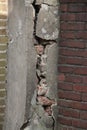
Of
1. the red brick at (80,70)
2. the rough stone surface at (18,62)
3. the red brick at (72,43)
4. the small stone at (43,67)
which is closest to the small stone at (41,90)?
the rough stone surface at (18,62)

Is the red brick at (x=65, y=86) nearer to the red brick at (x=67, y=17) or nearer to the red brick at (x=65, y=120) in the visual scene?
the red brick at (x=65, y=120)

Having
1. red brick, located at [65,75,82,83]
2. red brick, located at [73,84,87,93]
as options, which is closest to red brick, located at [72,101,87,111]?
red brick, located at [73,84,87,93]

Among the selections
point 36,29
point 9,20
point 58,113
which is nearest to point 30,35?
point 36,29

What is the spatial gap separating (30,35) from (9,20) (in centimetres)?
41

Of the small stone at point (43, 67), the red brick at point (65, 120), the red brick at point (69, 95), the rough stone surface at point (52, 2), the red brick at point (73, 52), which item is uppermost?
the rough stone surface at point (52, 2)

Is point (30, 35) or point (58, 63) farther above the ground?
point (30, 35)

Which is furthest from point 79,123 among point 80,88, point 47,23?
point 47,23

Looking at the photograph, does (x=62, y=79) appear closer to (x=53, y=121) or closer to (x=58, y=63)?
(x=58, y=63)

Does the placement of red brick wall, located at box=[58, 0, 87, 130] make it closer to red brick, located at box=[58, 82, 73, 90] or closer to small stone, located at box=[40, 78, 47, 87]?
red brick, located at box=[58, 82, 73, 90]

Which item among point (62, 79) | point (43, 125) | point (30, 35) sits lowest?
point (43, 125)

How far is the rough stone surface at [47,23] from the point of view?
4.47 metres

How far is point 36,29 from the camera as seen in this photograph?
4.48m

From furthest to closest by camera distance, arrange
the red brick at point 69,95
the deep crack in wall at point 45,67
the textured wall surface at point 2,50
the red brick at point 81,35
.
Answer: the textured wall surface at point 2,50, the deep crack in wall at point 45,67, the red brick at point 69,95, the red brick at point 81,35

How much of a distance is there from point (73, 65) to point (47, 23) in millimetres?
578
